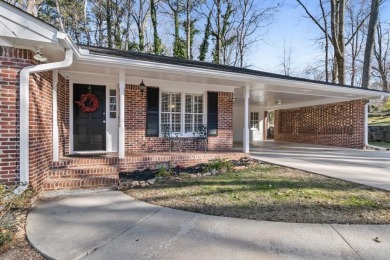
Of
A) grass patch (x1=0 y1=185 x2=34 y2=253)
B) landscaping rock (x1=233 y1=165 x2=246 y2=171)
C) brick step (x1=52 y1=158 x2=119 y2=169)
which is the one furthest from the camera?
landscaping rock (x1=233 y1=165 x2=246 y2=171)

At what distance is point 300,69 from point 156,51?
17.2m

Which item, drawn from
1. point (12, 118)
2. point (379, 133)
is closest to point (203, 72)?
point (12, 118)

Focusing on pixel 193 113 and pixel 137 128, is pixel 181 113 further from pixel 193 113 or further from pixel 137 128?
pixel 137 128

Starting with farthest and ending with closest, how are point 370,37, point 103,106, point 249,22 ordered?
point 249,22
point 370,37
point 103,106

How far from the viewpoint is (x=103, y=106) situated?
729cm

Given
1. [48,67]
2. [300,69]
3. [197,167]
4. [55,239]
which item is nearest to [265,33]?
[300,69]

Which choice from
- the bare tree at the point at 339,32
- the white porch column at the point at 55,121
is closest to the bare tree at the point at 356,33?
the bare tree at the point at 339,32

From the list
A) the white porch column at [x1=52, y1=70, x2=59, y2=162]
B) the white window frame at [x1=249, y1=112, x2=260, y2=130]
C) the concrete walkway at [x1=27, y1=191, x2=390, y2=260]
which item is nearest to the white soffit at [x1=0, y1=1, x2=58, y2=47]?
the white porch column at [x1=52, y1=70, x2=59, y2=162]

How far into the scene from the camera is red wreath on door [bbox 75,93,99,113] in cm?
691

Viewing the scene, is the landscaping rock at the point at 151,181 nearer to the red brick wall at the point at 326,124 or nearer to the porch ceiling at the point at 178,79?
the porch ceiling at the point at 178,79

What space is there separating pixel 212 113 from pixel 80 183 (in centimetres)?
478

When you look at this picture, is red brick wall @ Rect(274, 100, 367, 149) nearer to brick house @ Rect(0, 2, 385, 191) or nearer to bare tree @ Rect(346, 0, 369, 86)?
brick house @ Rect(0, 2, 385, 191)

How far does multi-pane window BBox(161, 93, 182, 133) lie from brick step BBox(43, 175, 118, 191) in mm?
3136

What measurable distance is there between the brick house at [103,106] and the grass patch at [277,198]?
5.37ft
